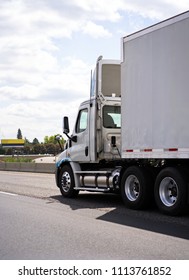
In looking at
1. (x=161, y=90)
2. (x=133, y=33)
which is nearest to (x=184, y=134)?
(x=161, y=90)

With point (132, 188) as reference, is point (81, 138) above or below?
above

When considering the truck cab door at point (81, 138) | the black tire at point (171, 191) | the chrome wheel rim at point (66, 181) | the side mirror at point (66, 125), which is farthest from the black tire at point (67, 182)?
the black tire at point (171, 191)

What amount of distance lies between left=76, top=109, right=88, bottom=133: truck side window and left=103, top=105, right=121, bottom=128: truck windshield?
676 mm

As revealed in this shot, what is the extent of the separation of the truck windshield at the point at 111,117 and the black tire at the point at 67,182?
197cm

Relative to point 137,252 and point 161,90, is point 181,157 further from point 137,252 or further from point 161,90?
point 137,252

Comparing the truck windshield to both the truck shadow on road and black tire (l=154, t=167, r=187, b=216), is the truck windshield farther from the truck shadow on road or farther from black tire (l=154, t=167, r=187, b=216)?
black tire (l=154, t=167, r=187, b=216)

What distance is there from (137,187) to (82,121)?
3618 millimetres

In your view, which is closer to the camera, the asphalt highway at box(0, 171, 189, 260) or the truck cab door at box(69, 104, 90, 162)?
the asphalt highway at box(0, 171, 189, 260)

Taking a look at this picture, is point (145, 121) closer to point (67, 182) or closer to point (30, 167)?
point (67, 182)

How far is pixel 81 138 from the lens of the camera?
14484mm

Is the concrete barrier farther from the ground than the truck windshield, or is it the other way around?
the truck windshield

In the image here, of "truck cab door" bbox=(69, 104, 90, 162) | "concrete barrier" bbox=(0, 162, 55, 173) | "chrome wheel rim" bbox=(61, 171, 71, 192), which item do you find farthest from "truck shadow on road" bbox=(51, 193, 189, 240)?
"concrete barrier" bbox=(0, 162, 55, 173)

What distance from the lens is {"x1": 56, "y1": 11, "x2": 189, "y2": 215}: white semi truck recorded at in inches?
399

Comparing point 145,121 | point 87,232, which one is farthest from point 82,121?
point 87,232
